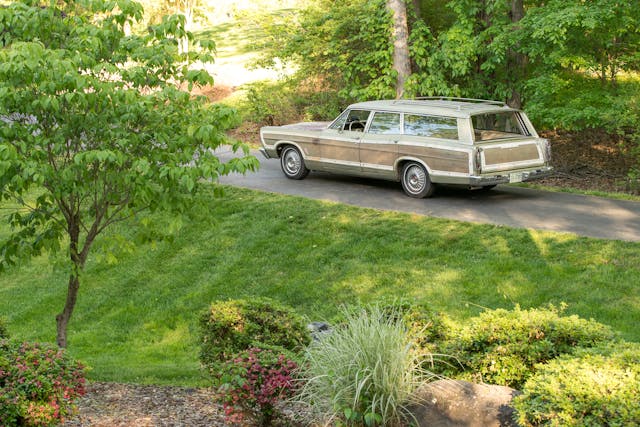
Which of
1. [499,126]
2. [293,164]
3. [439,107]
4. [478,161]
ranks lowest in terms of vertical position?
[293,164]

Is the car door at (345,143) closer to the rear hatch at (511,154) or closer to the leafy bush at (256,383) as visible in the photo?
the rear hatch at (511,154)

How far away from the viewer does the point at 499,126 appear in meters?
15.6

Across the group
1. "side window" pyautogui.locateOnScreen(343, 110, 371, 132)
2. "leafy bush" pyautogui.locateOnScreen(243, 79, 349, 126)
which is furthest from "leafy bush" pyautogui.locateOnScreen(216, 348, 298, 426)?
"leafy bush" pyautogui.locateOnScreen(243, 79, 349, 126)

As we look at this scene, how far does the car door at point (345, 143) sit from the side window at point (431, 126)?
3.40ft

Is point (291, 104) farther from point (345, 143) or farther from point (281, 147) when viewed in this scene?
point (345, 143)

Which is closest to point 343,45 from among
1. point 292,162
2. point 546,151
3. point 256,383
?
point 292,162

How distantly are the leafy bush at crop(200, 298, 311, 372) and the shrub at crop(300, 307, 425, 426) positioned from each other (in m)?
1.36

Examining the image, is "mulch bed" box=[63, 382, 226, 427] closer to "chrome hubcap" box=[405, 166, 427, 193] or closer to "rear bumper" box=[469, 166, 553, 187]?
"rear bumper" box=[469, 166, 553, 187]

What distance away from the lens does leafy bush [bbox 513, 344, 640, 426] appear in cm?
516

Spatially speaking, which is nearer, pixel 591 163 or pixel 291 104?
pixel 591 163

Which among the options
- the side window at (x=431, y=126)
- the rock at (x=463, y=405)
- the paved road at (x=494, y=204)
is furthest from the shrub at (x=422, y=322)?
the side window at (x=431, y=126)

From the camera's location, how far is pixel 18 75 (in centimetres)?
764

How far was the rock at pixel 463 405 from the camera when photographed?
5945mm

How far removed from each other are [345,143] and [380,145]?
2.91ft
